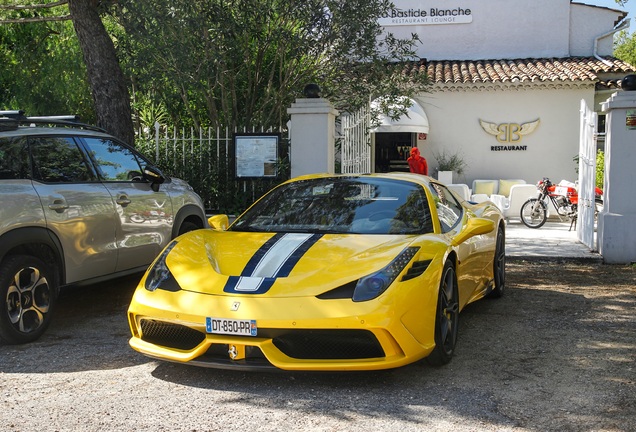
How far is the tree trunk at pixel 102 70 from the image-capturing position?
32.3ft

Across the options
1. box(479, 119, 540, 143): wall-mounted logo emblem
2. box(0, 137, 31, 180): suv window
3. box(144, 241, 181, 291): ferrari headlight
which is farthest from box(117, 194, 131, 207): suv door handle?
box(479, 119, 540, 143): wall-mounted logo emblem

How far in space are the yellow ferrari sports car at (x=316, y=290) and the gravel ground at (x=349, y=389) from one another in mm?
212

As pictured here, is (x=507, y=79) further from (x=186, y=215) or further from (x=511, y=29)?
(x=186, y=215)

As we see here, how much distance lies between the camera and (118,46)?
11961 millimetres

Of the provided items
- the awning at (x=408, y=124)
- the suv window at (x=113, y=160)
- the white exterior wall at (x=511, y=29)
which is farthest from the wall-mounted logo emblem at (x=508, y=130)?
the suv window at (x=113, y=160)

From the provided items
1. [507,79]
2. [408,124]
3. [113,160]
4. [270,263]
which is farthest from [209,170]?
[507,79]

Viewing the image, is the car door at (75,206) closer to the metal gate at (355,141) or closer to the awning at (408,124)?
the metal gate at (355,141)

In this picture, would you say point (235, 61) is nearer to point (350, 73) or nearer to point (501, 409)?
point (350, 73)

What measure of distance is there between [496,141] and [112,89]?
12958mm

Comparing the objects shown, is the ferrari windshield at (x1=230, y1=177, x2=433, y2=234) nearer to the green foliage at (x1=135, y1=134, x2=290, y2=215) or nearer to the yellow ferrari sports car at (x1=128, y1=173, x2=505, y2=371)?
the yellow ferrari sports car at (x1=128, y1=173, x2=505, y2=371)

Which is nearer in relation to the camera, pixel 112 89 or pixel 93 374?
pixel 93 374

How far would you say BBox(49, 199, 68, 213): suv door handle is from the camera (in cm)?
596

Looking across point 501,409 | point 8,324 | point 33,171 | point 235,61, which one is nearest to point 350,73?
point 235,61

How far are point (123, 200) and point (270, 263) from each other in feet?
8.38
